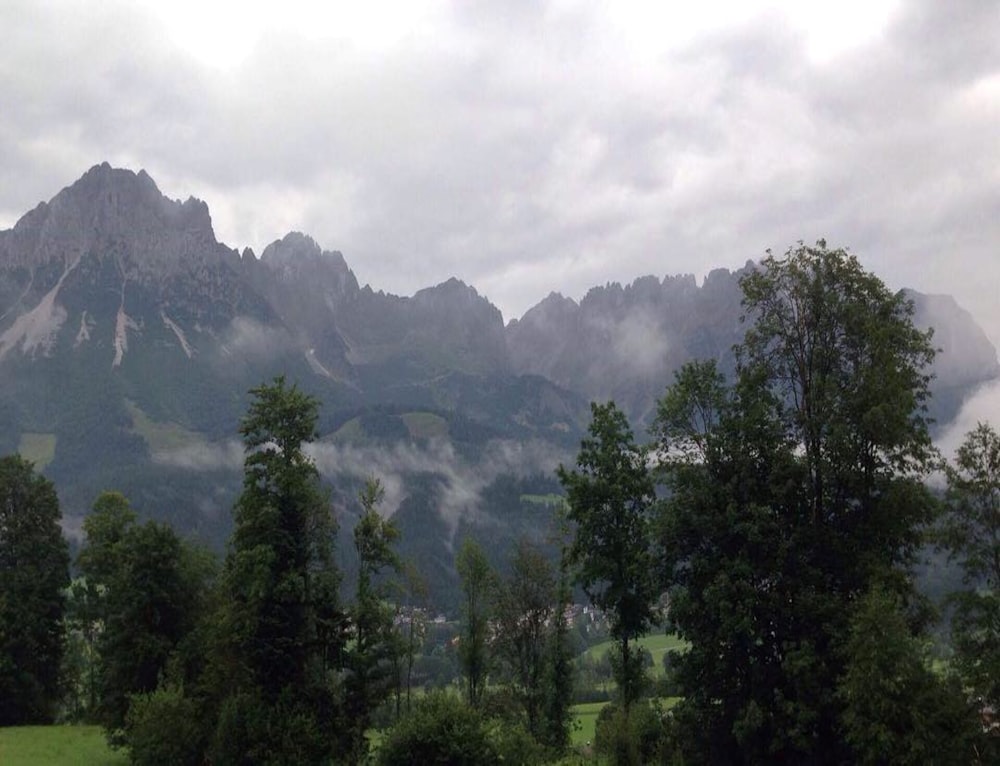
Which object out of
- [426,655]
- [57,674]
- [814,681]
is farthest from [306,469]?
[426,655]

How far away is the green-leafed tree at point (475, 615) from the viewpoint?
207 feet

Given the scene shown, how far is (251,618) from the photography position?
145 feet

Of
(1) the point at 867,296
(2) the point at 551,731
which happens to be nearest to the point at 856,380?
(1) the point at 867,296

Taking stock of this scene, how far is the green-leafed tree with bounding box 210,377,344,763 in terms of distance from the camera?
42.6 meters

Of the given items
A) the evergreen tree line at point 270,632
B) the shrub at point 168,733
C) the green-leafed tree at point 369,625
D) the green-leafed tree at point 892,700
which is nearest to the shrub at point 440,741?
the evergreen tree line at point 270,632

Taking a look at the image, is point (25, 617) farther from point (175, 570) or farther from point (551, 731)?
point (551, 731)

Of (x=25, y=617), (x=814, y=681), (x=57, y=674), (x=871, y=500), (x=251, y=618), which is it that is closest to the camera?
(x=814, y=681)

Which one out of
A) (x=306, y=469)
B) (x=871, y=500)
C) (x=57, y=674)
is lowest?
(x=57, y=674)

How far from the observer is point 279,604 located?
45344 mm

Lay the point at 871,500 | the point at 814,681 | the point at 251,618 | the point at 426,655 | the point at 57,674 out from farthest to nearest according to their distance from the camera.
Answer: the point at 426,655 < the point at 57,674 < the point at 251,618 < the point at 871,500 < the point at 814,681

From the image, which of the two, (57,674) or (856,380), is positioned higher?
(856,380)

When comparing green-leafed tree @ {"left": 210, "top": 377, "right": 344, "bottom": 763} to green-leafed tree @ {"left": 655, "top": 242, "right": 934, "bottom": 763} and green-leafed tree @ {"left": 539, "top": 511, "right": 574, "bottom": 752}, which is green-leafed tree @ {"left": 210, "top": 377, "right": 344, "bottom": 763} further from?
green-leafed tree @ {"left": 655, "top": 242, "right": 934, "bottom": 763}

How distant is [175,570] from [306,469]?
17.8 m

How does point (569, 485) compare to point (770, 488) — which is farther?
point (569, 485)
